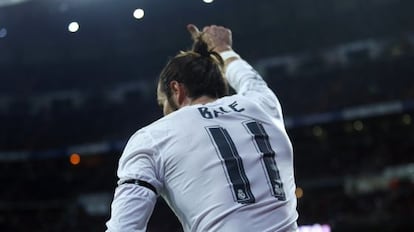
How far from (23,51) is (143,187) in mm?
12677

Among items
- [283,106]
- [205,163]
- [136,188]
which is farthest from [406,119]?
[136,188]

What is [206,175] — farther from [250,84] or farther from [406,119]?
[406,119]

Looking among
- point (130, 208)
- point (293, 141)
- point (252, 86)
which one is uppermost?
point (252, 86)

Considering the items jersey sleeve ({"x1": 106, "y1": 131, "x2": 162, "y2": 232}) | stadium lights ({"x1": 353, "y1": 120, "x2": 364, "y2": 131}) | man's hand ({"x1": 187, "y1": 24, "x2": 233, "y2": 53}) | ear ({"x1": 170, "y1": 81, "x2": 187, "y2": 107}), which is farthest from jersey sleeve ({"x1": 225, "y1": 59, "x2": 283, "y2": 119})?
stadium lights ({"x1": 353, "y1": 120, "x2": 364, "y2": 131})

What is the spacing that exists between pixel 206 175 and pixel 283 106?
13.7 m

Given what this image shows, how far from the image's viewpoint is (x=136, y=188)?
1379 mm

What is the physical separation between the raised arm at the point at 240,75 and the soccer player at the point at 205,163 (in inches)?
3.3

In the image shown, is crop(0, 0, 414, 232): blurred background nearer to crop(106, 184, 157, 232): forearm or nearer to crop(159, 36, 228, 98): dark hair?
crop(159, 36, 228, 98): dark hair

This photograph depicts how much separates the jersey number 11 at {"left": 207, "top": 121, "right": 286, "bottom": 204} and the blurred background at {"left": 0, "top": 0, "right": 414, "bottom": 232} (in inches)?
442

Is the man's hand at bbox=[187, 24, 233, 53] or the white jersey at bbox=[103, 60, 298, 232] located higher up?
the man's hand at bbox=[187, 24, 233, 53]

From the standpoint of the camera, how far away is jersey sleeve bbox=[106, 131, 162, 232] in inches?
53.4

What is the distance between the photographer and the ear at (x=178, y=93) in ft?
5.32

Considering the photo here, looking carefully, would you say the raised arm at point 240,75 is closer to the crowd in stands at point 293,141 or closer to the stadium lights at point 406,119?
the crowd in stands at point 293,141

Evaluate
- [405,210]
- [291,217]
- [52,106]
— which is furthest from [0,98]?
[291,217]
